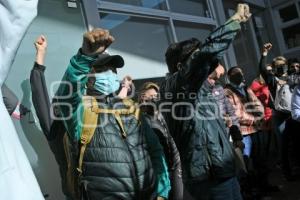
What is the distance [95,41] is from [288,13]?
9.50 metres

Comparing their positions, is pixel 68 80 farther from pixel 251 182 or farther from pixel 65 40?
pixel 251 182

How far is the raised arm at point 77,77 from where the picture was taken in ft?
6.88

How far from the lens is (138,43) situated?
5.57 meters

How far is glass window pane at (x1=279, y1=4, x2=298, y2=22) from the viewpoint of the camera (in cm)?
1040

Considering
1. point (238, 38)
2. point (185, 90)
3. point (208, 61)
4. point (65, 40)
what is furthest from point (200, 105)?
point (238, 38)

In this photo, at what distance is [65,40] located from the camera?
4277 mm

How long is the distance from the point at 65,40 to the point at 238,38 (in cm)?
567

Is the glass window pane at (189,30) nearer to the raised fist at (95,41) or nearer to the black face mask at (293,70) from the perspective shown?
the black face mask at (293,70)

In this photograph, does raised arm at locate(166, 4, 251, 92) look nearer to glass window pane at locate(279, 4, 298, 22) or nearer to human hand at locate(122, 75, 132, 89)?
human hand at locate(122, 75, 132, 89)

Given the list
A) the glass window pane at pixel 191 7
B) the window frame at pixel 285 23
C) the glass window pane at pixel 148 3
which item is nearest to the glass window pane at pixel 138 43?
the glass window pane at pixel 148 3

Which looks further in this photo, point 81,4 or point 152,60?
point 152,60

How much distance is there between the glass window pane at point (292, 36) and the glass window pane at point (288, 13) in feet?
0.80

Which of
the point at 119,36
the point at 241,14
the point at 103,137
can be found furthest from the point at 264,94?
the point at 103,137

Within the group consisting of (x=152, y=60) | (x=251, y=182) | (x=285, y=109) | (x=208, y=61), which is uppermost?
(x=152, y=60)
